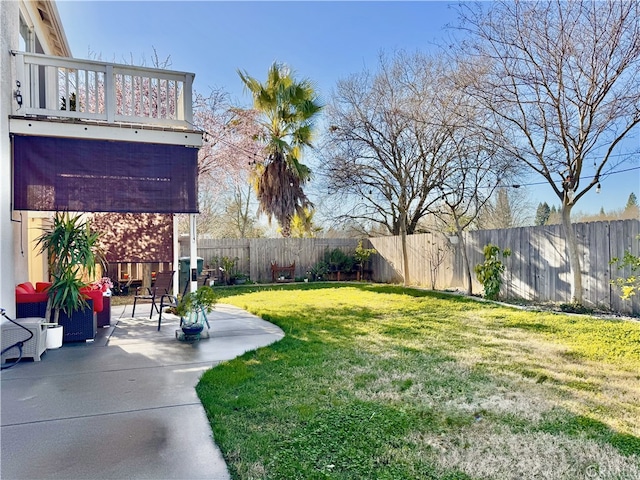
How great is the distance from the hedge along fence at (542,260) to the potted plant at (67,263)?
769cm

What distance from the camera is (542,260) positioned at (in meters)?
7.78

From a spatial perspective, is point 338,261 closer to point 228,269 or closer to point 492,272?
point 228,269

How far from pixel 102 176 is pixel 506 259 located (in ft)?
25.4

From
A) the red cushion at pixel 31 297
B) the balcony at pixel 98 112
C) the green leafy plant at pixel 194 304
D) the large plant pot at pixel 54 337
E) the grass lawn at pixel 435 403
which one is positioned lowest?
the grass lawn at pixel 435 403

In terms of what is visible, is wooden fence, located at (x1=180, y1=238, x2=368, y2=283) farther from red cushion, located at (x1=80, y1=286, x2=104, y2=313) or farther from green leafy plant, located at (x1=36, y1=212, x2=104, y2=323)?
green leafy plant, located at (x1=36, y1=212, x2=104, y2=323)

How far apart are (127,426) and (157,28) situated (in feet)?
30.2

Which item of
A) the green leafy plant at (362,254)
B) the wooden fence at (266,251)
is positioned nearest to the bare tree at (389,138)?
the green leafy plant at (362,254)

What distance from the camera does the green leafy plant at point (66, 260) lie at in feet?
15.6

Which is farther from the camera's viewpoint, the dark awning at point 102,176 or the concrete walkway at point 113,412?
the dark awning at point 102,176

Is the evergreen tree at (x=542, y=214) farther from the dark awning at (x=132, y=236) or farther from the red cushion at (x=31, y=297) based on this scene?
the red cushion at (x=31, y=297)

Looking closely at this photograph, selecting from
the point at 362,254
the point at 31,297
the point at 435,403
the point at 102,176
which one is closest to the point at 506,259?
the point at 362,254

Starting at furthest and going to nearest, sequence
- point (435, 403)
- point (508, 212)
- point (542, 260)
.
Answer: point (508, 212) < point (542, 260) < point (435, 403)

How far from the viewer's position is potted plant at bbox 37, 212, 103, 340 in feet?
15.6

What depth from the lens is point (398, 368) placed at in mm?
3863
